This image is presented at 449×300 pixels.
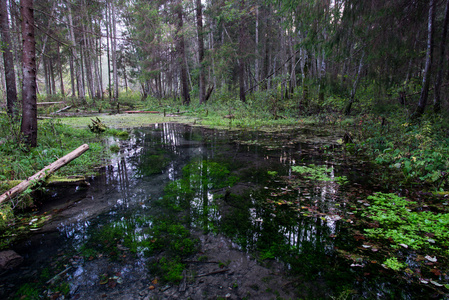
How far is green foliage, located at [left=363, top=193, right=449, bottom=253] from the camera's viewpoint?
2.54 metres

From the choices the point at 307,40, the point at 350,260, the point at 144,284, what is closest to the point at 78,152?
the point at 144,284

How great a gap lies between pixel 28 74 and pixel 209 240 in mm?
6043

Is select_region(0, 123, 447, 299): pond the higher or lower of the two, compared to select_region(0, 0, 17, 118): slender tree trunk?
lower

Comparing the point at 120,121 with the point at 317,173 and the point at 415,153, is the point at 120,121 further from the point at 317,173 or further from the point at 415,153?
the point at 415,153

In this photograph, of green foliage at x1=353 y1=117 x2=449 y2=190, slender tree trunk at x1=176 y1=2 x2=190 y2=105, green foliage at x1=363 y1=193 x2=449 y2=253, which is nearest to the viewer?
green foliage at x1=363 y1=193 x2=449 y2=253

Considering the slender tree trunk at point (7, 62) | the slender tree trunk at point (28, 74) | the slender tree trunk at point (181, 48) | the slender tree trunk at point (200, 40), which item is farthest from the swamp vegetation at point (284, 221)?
the slender tree trunk at point (181, 48)

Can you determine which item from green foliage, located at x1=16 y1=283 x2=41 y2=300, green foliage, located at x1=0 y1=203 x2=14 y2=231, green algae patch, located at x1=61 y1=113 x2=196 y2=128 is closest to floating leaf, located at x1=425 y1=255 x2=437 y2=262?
green foliage, located at x1=16 y1=283 x2=41 y2=300

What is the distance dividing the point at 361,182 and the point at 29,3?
28.0 feet

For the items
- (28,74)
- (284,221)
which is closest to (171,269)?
(284,221)

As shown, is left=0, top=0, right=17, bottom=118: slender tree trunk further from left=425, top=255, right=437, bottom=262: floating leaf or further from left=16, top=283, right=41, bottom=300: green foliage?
left=425, top=255, right=437, bottom=262: floating leaf

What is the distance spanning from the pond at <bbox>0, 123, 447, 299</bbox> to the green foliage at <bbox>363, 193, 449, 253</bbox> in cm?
29

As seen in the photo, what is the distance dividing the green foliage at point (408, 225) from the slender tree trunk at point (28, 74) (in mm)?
7539

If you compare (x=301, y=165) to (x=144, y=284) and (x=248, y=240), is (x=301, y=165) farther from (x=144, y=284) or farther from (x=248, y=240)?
(x=144, y=284)

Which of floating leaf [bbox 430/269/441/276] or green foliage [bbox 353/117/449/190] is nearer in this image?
floating leaf [bbox 430/269/441/276]
